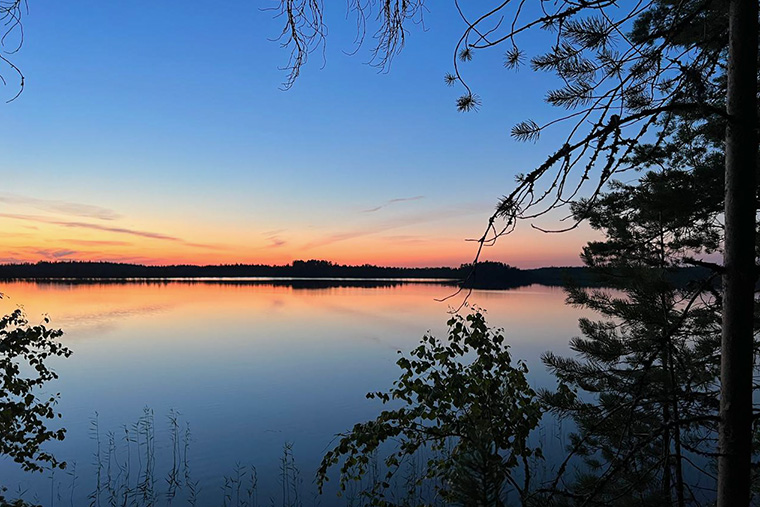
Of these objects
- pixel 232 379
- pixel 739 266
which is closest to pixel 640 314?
pixel 739 266

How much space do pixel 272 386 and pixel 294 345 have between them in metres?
11.0

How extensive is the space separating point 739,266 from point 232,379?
23402 millimetres

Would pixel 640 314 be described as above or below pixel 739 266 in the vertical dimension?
below

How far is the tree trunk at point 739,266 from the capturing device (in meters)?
1.99

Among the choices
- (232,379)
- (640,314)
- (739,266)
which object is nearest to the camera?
(739,266)

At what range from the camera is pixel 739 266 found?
A: 2.00 meters

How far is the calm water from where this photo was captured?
13.1m

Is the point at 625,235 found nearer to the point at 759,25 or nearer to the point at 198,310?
the point at 759,25

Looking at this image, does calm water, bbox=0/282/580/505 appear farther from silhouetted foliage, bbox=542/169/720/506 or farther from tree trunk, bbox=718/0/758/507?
tree trunk, bbox=718/0/758/507

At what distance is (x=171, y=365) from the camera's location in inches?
1025

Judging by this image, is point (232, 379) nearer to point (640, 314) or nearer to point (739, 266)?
point (640, 314)

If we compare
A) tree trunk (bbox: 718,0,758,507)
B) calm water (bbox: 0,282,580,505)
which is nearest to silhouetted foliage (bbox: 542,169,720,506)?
tree trunk (bbox: 718,0,758,507)

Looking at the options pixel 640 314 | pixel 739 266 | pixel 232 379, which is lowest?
pixel 232 379

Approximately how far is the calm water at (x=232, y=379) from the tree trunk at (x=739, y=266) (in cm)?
1014
